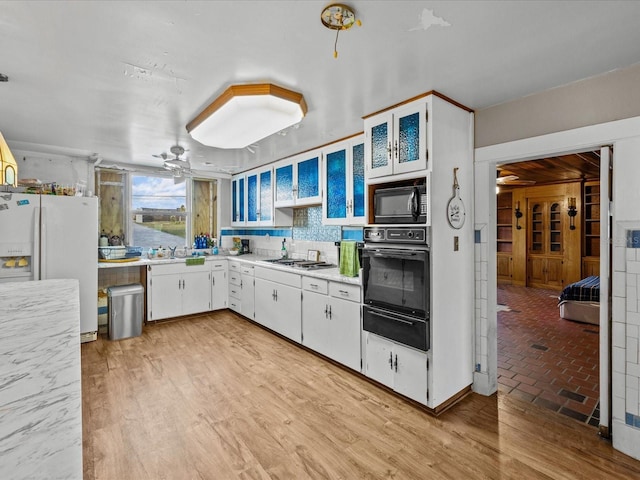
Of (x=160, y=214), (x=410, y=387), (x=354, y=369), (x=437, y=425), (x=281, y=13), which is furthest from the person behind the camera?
(x=160, y=214)

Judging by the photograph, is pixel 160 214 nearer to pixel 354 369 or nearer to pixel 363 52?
pixel 354 369

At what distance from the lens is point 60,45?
72.8 inches

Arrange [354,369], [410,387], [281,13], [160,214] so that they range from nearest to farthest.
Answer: [281,13], [410,387], [354,369], [160,214]

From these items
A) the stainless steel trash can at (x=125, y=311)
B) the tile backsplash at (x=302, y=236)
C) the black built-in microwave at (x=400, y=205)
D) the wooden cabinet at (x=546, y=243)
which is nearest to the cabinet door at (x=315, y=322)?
the tile backsplash at (x=302, y=236)

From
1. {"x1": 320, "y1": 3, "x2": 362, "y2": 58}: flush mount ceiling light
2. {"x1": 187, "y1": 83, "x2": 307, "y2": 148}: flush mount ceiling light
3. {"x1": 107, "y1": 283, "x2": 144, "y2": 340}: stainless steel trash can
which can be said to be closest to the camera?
{"x1": 320, "y1": 3, "x2": 362, "y2": 58}: flush mount ceiling light

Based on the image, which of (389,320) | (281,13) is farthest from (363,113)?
(389,320)

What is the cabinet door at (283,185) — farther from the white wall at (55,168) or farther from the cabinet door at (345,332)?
the white wall at (55,168)

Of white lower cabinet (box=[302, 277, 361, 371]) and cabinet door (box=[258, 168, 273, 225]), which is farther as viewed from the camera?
cabinet door (box=[258, 168, 273, 225])

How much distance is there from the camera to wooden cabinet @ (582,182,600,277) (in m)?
6.37

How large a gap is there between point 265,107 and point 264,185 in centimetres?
262

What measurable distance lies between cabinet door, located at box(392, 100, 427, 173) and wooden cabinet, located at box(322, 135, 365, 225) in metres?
0.68

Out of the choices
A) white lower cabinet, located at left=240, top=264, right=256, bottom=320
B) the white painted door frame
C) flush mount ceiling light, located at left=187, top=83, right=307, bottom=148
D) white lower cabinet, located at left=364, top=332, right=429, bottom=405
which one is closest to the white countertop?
white lower cabinet, located at left=240, top=264, right=256, bottom=320

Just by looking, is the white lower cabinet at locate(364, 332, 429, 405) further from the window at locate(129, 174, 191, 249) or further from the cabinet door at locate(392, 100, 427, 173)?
the window at locate(129, 174, 191, 249)

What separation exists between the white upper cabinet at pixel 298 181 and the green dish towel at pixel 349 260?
33.9 inches
